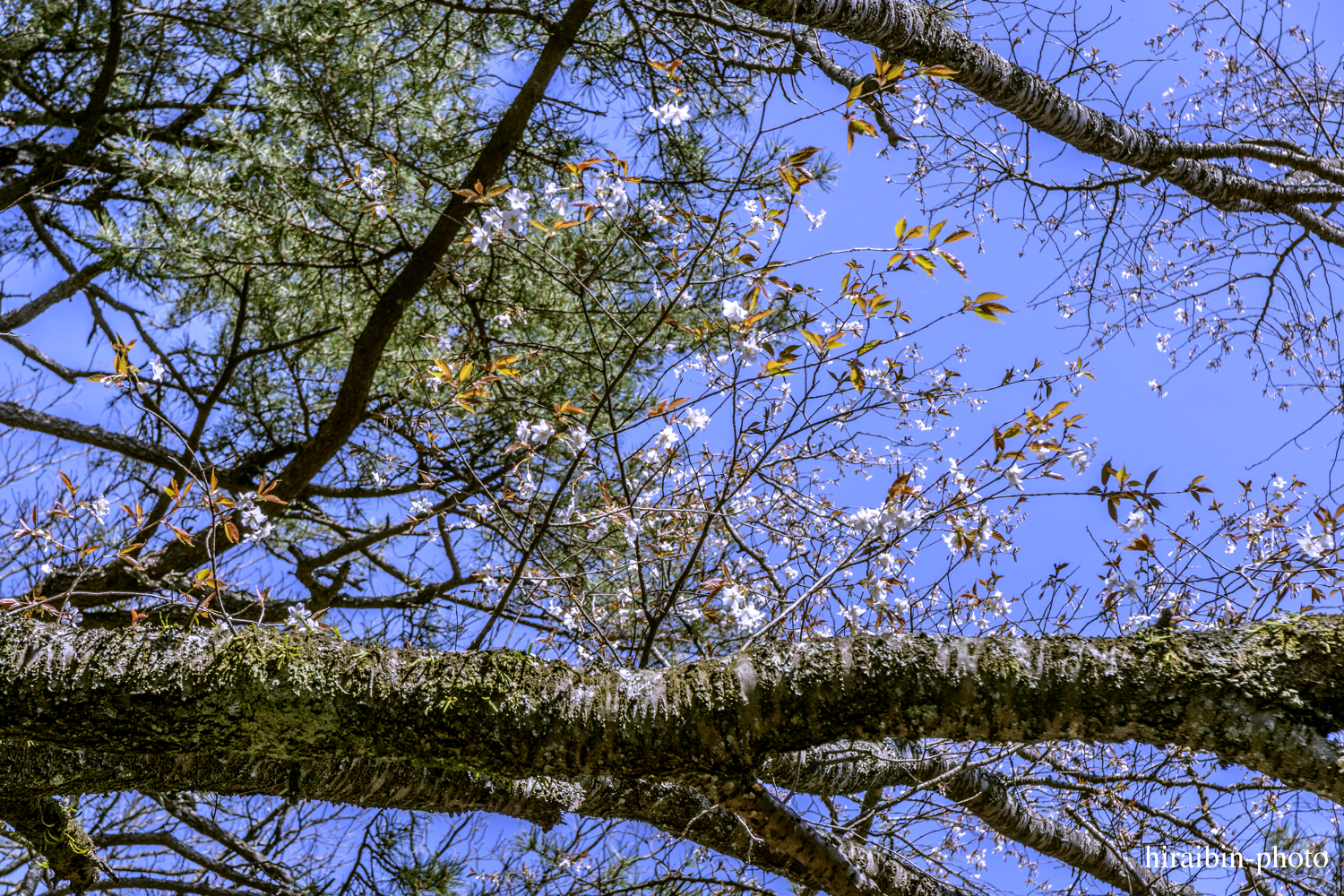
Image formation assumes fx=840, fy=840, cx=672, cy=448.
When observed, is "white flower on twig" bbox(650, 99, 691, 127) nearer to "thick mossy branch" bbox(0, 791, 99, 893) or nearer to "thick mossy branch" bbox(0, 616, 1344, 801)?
"thick mossy branch" bbox(0, 616, 1344, 801)

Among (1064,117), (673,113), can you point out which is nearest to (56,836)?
(673,113)

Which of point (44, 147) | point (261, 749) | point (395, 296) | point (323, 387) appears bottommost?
point (261, 749)

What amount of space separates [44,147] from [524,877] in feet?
18.4

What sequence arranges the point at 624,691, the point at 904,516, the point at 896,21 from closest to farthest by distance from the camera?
the point at 624,691
the point at 904,516
the point at 896,21

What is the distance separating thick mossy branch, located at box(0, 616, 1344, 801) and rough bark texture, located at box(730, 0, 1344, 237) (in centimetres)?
199

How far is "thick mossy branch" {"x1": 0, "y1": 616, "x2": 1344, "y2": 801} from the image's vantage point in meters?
1.36

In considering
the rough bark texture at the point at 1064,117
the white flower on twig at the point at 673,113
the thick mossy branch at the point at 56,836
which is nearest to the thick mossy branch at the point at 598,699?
the white flower on twig at the point at 673,113

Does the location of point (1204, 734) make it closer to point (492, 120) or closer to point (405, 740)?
point (405, 740)

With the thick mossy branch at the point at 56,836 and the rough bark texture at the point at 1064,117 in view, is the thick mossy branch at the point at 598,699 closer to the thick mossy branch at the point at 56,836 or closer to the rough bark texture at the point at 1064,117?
the thick mossy branch at the point at 56,836

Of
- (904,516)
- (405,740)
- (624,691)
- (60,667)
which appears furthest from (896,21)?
(60,667)

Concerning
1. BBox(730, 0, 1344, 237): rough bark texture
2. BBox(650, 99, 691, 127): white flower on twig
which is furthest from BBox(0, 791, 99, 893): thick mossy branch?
BBox(730, 0, 1344, 237): rough bark texture

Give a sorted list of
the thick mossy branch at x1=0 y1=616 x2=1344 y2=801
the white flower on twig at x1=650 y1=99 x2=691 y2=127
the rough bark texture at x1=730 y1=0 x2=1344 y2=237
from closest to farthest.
Result: the thick mossy branch at x1=0 y1=616 x2=1344 y2=801
the white flower on twig at x1=650 y1=99 x2=691 y2=127
the rough bark texture at x1=730 y1=0 x2=1344 y2=237

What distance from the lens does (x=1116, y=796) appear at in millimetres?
2455

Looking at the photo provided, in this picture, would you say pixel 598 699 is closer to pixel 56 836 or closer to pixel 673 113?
pixel 673 113
